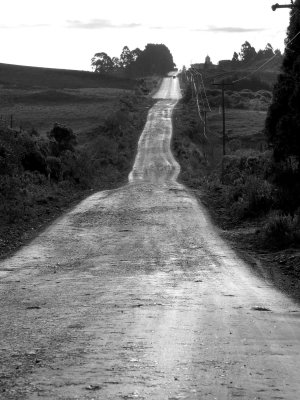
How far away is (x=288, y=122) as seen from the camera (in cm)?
2500

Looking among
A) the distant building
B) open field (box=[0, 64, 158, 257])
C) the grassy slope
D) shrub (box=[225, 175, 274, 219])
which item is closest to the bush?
the grassy slope

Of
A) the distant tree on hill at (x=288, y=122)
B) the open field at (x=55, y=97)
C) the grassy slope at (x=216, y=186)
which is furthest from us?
the open field at (x=55, y=97)

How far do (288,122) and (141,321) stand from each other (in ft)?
52.2

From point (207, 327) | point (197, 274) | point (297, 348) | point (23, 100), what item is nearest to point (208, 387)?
point (297, 348)

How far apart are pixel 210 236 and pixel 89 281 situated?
874 cm

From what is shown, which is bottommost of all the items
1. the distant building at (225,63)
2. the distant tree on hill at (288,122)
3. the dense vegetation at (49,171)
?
the dense vegetation at (49,171)

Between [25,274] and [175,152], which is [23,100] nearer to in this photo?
[175,152]

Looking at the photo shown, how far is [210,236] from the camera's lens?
75.7 ft

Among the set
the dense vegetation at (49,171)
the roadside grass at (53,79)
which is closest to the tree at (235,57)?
the roadside grass at (53,79)

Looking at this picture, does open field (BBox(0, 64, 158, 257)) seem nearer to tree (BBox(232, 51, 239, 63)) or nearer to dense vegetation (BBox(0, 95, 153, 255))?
dense vegetation (BBox(0, 95, 153, 255))

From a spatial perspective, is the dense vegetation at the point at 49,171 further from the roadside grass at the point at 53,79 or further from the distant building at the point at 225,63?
the distant building at the point at 225,63

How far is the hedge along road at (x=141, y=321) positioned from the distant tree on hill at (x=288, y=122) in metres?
4.04

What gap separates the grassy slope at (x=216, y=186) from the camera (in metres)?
17.5

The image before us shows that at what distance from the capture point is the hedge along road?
7117 mm
